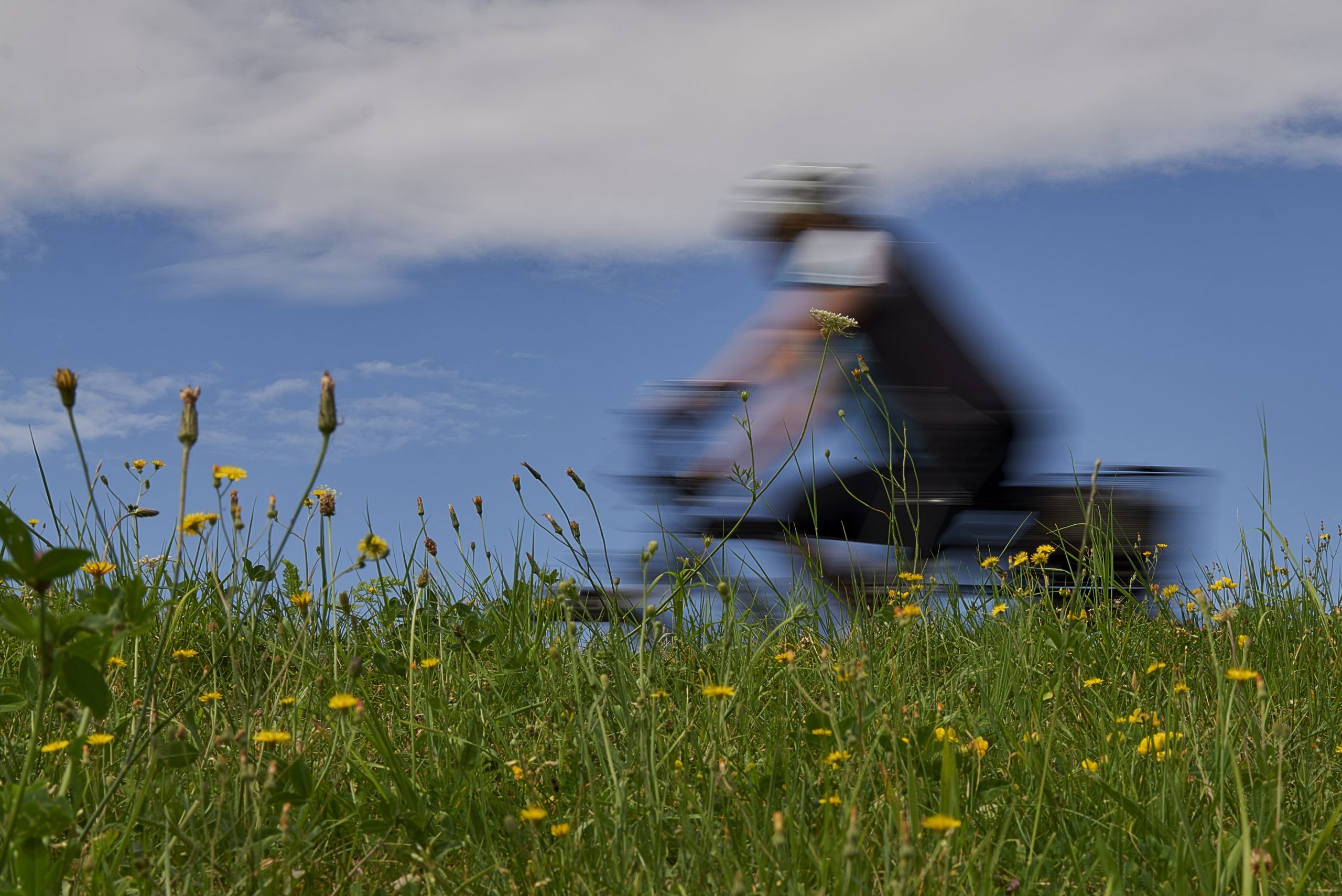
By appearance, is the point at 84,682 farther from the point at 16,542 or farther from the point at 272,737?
the point at 272,737

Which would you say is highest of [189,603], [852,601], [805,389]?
[805,389]

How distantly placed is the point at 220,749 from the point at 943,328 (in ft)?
11.1

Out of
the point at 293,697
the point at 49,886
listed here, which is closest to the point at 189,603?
the point at 293,697

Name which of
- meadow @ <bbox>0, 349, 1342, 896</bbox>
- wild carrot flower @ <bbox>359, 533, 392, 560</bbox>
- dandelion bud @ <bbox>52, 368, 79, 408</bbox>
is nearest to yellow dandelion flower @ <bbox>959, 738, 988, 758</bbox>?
meadow @ <bbox>0, 349, 1342, 896</bbox>

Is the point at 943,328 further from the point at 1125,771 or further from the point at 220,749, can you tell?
the point at 220,749

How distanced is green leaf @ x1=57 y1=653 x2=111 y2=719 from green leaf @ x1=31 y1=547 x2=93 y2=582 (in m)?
0.10

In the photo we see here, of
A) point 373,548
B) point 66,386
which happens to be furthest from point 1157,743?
point 66,386

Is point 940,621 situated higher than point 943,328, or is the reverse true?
point 943,328

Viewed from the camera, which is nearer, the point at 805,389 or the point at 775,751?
the point at 775,751

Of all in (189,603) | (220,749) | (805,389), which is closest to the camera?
(220,749)

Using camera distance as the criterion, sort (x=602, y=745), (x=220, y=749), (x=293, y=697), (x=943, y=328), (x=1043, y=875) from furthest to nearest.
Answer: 1. (x=943, y=328)
2. (x=293, y=697)
3. (x=220, y=749)
4. (x=602, y=745)
5. (x=1043, y=875)

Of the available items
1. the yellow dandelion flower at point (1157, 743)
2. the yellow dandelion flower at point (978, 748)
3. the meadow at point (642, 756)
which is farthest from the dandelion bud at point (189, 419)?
the yellow dandelion flower at point (1157, 743)

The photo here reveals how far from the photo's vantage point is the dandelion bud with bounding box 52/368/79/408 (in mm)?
1178

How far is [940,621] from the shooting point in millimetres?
3014
